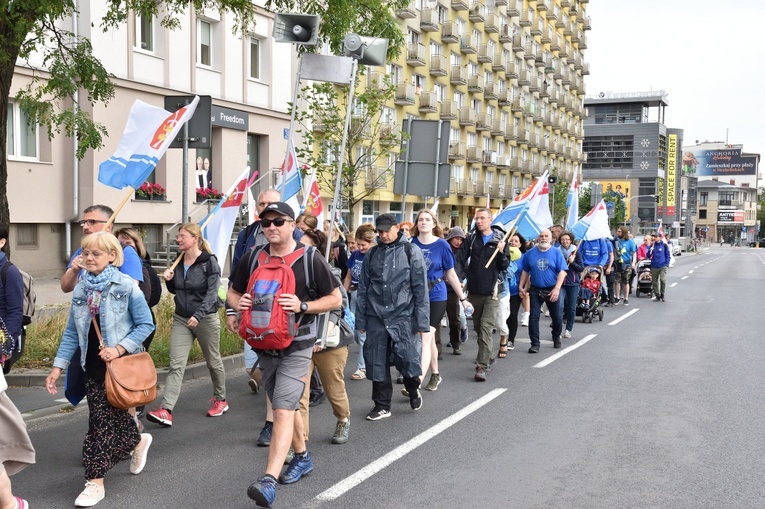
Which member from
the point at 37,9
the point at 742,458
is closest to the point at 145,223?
the point at 37,9

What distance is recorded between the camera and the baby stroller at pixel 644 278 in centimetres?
2227

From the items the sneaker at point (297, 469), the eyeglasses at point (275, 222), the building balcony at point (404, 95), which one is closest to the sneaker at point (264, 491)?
the sneaker at point (297, 469)

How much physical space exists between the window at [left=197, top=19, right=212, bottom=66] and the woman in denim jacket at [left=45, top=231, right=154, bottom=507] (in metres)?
20.2

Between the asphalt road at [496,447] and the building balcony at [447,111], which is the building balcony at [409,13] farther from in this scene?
the asphalt road at [496,447]

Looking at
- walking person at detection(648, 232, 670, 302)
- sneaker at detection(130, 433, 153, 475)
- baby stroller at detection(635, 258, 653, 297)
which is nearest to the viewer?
sneaker at detection(130, 433, 153, 475)

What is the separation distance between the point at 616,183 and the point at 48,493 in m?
117

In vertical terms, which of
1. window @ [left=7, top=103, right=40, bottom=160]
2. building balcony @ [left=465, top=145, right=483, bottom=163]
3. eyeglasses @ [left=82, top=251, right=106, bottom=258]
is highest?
building balcony @ [left=465, top=145, right=483, bottom=163]

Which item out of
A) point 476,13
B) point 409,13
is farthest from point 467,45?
point 409,13

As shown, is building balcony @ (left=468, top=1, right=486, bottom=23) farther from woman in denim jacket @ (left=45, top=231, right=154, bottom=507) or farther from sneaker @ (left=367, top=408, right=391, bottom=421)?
woman in denim jacket @ (left=45, top=231, right=154, bottom=507)

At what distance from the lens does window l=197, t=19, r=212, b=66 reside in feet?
79.0

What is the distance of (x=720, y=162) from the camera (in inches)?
6781

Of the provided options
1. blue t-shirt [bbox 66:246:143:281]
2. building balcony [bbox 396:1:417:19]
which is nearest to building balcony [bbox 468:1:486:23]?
building balcony [bbox 396:1:417:19]

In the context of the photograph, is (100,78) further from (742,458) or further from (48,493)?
(742,458)

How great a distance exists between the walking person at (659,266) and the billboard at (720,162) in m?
159
